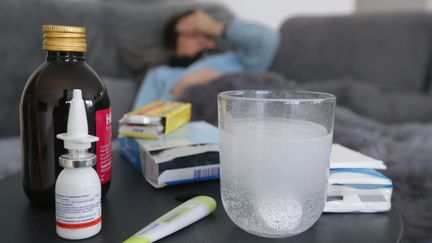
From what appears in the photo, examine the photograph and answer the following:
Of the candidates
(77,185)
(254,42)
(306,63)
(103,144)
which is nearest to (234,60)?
(254,42)

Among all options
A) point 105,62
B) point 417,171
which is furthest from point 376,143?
point 105,62

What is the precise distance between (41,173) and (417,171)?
2.24 ft

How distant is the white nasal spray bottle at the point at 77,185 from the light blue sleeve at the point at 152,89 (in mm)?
1001

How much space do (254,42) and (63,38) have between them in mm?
1115

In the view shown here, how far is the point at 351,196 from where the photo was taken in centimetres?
49

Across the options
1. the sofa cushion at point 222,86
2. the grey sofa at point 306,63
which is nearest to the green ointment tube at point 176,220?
the grey sofa at point 306,63

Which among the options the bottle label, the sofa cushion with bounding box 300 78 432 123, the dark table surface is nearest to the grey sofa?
the sofa cushion with bounding box 300 78 432 123

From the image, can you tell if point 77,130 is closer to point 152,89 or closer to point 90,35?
point 152,89

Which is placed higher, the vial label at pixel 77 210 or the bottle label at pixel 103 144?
the bottle label at pixel 103 144

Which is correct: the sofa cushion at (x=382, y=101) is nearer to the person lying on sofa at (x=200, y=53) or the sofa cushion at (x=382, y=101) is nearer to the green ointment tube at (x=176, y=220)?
the person lying on sofa at (x=200, y=53)

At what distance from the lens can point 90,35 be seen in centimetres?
154

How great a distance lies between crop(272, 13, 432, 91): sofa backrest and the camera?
54.1 inches

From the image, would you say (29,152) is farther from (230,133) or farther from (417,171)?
(417,171)

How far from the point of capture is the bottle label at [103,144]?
46cm
